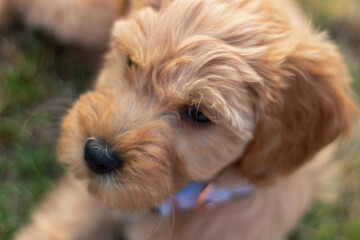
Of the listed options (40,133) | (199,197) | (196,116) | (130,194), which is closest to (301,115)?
(196,116)

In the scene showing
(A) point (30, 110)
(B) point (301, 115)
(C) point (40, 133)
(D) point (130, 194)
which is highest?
(A) point (30, 110)

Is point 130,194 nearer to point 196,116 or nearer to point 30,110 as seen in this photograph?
point 196,116

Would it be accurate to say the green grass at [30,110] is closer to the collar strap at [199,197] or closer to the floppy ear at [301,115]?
the collar strap at [199,197]

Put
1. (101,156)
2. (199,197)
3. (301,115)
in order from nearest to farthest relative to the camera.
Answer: (101,156), (301,115), (199,197)

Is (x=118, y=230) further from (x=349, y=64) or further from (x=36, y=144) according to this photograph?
(x=349, y=64)

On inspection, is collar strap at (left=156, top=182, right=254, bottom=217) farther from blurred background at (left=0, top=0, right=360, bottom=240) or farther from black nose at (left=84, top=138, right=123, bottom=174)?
blurred background at (left=0, top=0, right=360, bottom=240)

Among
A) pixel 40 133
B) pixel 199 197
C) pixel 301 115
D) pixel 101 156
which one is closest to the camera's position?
pixel 101 156

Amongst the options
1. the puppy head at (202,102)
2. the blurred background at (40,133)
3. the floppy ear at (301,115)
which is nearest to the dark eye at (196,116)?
the puppy head at (202,102)
